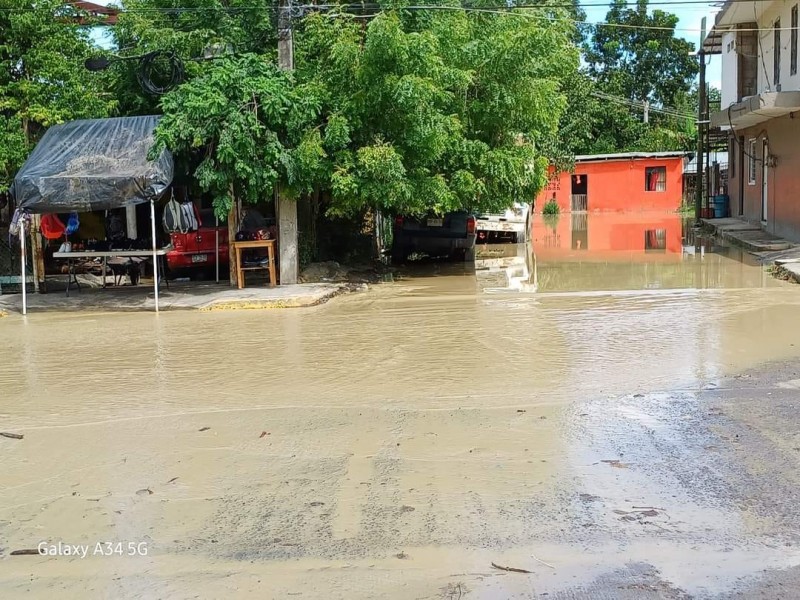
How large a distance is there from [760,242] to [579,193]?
2946 cm

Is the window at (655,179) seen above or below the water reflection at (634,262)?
above

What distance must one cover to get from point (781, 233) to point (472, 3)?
10599 mm

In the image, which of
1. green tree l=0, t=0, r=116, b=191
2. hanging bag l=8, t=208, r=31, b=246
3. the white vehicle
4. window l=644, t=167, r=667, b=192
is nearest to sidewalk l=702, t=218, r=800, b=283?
the white vehicle

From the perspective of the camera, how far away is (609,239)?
27234 millimetres

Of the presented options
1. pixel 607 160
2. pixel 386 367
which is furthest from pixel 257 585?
pixel 607 160

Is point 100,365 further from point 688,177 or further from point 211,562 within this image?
point 688,177

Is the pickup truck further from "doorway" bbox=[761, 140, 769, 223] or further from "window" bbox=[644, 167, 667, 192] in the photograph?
"window" bbox=[644, 167, 667, 192]

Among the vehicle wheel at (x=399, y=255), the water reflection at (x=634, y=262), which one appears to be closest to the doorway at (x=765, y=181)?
the water reflection at (x=634, y=262)

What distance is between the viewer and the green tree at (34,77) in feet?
50.2

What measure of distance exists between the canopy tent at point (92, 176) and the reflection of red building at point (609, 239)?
36.7 ft

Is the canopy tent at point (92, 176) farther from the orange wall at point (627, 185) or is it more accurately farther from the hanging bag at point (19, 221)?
the orange wall at point (627, 185)

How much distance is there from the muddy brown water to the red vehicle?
208 inches

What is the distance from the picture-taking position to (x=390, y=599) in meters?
3.75

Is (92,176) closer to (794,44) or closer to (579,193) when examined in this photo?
(794,44)
